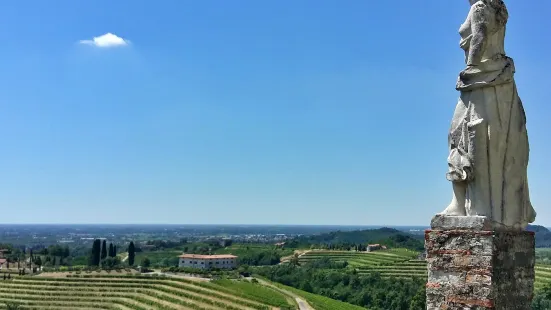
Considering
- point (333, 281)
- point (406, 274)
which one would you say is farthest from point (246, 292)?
point (406, 274)

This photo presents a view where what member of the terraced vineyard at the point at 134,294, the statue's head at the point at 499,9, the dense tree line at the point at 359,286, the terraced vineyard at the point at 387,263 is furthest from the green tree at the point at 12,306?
the statue's head at the point at 499,9

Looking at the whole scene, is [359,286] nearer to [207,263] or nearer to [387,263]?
[387,263]

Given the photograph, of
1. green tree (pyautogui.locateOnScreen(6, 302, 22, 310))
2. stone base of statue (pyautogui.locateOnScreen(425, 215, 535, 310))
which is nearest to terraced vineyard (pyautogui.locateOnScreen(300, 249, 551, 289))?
green tree (pyautogui.locateOnScreen(6, 302, 22, 310))

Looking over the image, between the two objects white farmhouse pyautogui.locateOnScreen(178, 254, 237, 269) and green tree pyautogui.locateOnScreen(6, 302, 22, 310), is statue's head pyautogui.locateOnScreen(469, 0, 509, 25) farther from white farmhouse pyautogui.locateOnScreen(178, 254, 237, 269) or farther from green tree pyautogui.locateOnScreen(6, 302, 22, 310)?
white farmhouse pyautogui.locateOnScreen(178, 254, 237, 269)

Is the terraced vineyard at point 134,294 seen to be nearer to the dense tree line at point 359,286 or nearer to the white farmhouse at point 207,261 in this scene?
the dense tree line at point 359,286

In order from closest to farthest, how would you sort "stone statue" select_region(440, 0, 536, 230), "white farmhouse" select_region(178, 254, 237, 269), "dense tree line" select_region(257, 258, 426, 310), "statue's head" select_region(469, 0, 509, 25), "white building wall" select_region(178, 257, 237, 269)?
1. "stone statue" select_region(440, 0, 536, 230)
2. "statue's head" select_region(469, 0, 509, 25)
3. "dense tree line" select_region(257, 258, 426, 310)
4. "white building wall" select_region(178, 257, 237, 269)
5. "white farmhouse" select_region(178, 254, 237, 269)

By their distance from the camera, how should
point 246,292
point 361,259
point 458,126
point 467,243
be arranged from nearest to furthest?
1. point 467,243
2. point 458,126
3. point 246,292
4. point 361,259

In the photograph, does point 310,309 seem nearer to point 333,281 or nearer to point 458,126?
point 333,281

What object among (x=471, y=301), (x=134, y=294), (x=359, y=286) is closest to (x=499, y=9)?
(x=471, y=301)
